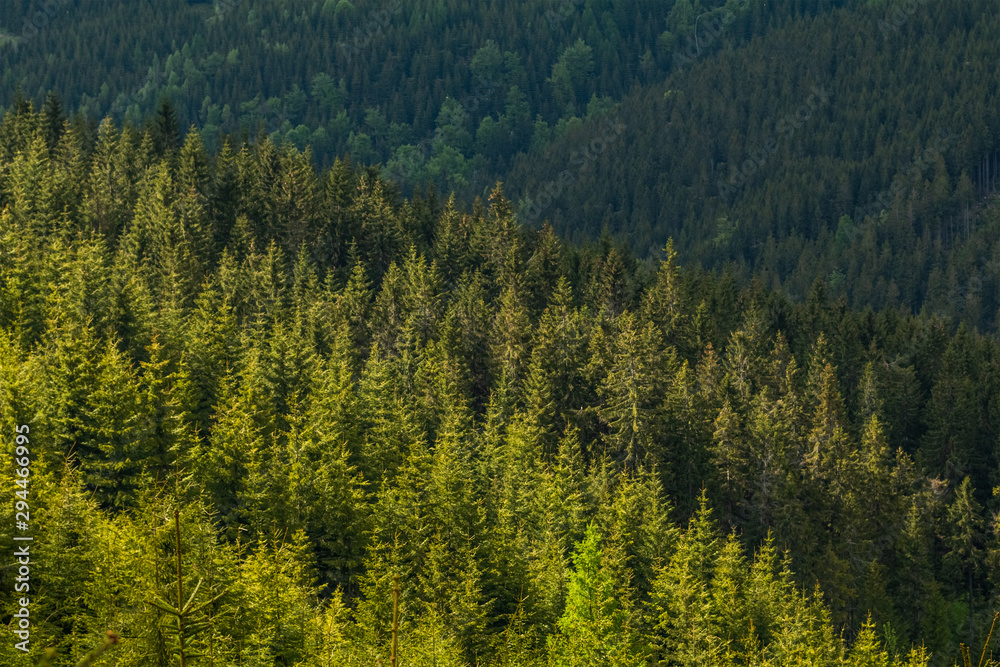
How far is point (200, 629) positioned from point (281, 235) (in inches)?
4239

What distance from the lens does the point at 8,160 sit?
133m

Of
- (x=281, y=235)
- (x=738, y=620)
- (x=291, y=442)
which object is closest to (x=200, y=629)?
(x=291, y=442)

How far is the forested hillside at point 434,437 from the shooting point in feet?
134

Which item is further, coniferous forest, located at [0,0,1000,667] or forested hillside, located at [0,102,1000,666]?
forested hillside, located at [0,102,1000,666]

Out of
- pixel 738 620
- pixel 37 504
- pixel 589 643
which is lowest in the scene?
pixel 738 620

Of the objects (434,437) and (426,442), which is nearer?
(426,442)

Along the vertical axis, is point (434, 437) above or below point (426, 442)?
below

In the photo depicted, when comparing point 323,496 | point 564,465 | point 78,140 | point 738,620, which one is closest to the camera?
point 323,496

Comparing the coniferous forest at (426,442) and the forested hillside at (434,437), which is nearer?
the coniferous forest at (426,442)

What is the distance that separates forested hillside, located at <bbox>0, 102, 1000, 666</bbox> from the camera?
40.8 meters

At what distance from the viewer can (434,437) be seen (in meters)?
91.3

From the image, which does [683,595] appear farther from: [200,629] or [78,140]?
[78,140]

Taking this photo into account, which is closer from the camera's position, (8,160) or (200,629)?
(200,629)

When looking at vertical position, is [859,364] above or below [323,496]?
below
